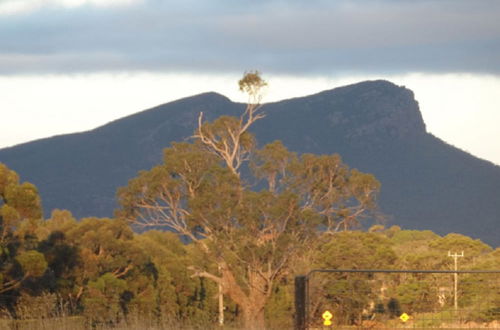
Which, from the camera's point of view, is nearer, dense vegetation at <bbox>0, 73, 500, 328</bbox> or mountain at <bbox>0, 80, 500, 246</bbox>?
dense vegetation at <bbox>0, 73, 500, 328</bbox>

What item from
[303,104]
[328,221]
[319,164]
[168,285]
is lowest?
[168,285]

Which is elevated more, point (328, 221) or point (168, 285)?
point (328, 221)

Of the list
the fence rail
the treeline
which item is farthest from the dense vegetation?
the fence rail

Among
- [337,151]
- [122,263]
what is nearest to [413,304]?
[122,263]

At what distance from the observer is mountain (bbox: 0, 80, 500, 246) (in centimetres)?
9350

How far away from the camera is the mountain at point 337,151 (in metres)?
93.5

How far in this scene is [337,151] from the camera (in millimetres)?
104000

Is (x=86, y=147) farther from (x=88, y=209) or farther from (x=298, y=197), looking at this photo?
(x=298, y=197)

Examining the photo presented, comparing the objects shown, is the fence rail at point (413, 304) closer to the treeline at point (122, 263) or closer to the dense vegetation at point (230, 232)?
the treeline at point (122, 263)

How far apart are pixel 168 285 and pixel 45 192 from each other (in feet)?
189

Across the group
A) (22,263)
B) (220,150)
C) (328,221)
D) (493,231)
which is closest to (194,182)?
(220,150)

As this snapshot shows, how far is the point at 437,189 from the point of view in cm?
9856

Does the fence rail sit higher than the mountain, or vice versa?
the mountain

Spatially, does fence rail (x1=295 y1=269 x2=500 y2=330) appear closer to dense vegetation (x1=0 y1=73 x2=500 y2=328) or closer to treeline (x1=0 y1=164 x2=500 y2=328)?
treeline (x1=0 y1=164 x2=500 y2=328)
